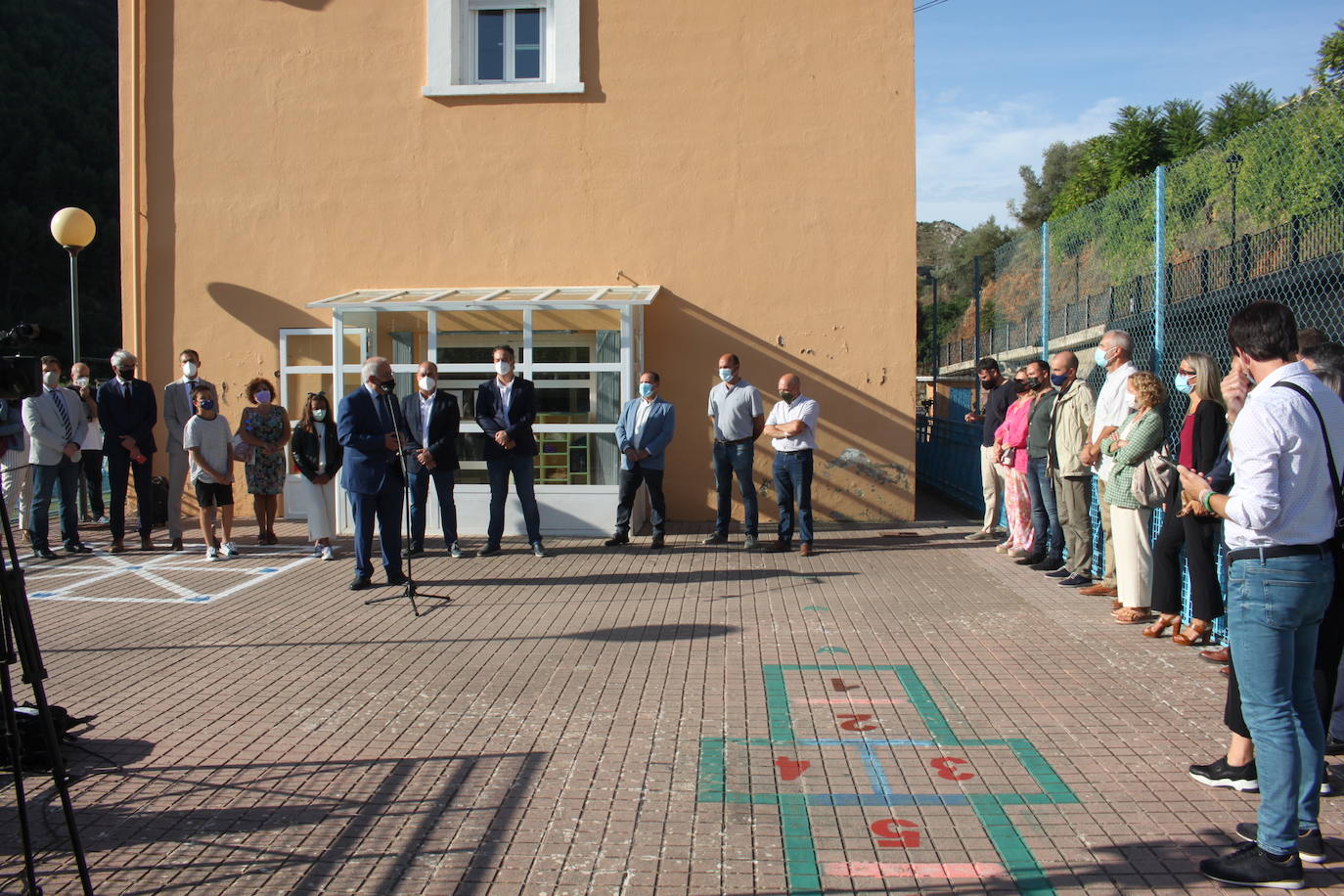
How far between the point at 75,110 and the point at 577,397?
118ft

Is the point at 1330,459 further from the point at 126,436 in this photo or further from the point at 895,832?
the point at 126,436

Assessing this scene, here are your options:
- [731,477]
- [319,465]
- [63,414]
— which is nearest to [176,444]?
[63,414]

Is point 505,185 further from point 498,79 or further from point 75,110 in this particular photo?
point 75,110

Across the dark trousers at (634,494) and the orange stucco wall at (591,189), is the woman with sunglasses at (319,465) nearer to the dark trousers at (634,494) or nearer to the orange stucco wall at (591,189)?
the dark trousers at (634,494)

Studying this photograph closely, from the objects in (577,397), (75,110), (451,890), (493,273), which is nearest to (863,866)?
(451,890)

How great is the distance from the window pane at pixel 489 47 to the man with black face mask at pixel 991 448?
6856 mm

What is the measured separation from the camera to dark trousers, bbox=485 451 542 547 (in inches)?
412

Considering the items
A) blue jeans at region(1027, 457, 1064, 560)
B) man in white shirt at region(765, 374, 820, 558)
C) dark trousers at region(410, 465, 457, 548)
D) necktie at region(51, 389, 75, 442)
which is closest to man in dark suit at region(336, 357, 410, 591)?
dark trousers at region(410, 465, 457, 548)

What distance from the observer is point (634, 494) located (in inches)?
437

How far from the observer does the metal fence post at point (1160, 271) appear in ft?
26.8

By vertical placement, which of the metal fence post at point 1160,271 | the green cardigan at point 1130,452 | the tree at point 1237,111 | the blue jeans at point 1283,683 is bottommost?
the blue jeans at point 1283,683

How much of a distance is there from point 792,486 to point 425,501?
3669mm

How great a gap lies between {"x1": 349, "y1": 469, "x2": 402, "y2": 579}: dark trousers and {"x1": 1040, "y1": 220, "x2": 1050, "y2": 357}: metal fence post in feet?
22.3

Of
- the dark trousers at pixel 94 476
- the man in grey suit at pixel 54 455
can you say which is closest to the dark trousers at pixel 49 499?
the man in grey suit at pixel 54 455
